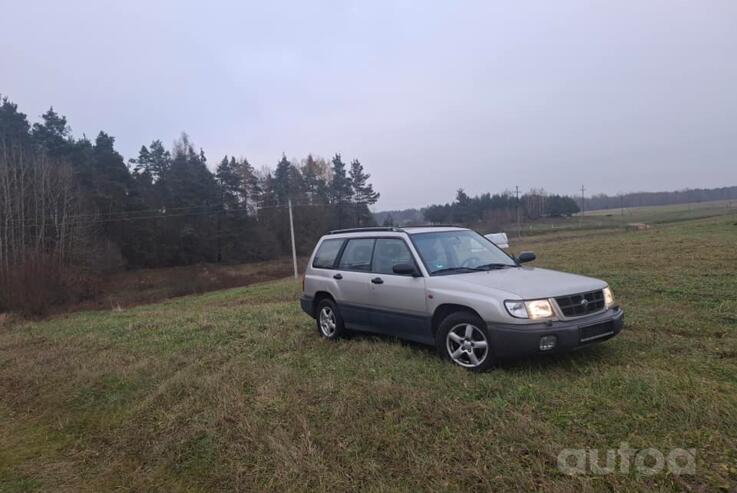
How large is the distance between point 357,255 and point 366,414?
3029 millimetres

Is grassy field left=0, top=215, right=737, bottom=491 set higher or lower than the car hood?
lower

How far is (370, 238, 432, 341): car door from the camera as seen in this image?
230 inches

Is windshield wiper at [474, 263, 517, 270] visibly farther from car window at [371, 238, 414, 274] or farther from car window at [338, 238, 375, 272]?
car window at [338, 238, 375, 272]

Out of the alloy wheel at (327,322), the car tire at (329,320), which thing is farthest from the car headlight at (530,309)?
the alloy wheel at (327,322)

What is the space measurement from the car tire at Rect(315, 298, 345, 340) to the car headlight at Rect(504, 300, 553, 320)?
9.47 ft

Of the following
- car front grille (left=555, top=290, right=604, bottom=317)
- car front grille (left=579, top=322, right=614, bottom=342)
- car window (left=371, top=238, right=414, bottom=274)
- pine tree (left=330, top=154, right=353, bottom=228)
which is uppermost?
pine tree (left=330, top=154, right=353, bottom=228)

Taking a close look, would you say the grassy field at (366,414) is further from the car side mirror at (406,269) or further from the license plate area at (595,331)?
the car side mirror at (406,269)

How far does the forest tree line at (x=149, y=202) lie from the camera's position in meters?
40.1

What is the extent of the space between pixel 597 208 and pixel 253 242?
301 feet

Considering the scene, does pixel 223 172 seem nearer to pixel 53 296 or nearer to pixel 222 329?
pixel 53 296

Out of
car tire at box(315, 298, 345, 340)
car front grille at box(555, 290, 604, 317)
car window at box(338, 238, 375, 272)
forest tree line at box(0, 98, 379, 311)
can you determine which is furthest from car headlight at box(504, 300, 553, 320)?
forest tree line at box(0, 98, 379, 311)

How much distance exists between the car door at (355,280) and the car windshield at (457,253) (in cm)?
85

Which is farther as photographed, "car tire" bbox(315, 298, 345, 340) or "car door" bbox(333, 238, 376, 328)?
"car tire" bbox(315, 298, 345, 340)

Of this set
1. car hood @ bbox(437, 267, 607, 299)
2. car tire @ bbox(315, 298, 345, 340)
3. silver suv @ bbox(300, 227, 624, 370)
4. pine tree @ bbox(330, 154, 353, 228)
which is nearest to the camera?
silver suv @ bbox(300, 227, 624, 370)
